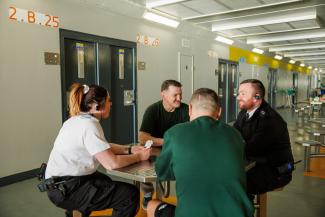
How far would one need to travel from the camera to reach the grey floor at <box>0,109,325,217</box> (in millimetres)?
2760

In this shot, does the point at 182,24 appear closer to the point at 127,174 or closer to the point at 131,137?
the point at 131,137

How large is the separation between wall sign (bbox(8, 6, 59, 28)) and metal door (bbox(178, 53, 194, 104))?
3.29 metres

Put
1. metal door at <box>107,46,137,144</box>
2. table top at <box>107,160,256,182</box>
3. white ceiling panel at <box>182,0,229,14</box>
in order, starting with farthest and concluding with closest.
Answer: white ceiling panel at <box>182,0,229,14</box> < metal door at <box>107,46,137,144</box> < table top at <box>107,160,256,182</box>

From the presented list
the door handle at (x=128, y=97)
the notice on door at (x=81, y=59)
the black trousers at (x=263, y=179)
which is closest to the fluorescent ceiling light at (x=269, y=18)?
the door handle at (x=128, y=97)

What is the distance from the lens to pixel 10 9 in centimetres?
342

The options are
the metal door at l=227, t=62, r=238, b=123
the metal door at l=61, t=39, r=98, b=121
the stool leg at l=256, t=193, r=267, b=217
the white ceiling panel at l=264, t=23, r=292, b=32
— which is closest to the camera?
the stool leg at l=256, t=193, r=267, b=217

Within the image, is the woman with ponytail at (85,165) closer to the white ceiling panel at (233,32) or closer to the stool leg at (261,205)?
the stool leg at (261,205)

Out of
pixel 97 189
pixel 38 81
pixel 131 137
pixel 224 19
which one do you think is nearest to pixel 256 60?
pixel 224 19

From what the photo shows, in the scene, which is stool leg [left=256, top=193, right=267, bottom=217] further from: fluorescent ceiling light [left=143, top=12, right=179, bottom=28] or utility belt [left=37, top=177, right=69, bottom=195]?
fluorescent ceiling light [left=143, top=12, right=179, bottom=28]

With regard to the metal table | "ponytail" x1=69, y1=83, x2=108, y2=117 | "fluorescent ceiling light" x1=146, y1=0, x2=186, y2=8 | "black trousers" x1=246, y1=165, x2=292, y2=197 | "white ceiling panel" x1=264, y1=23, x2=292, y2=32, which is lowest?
"black trousers" x1=246, y1=165, x2=292, y2=197

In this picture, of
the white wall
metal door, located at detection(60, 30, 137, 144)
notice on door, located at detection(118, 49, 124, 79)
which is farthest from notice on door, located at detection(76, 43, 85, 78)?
notice on door, located at detection(118, 49, 124, 79)

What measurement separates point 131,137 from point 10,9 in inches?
119

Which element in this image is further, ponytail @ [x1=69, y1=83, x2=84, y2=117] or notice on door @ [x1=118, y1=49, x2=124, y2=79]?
notice on door @ [x1=118, y1=49, x2=124, y2=79]

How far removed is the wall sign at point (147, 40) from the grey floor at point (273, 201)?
3.15 meters
